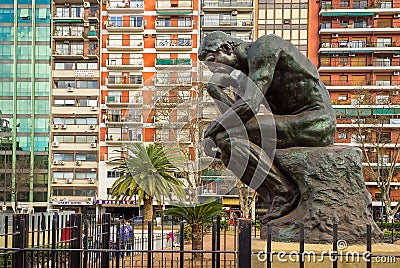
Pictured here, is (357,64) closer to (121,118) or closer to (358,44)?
(358,44)

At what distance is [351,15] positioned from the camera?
52281 mm

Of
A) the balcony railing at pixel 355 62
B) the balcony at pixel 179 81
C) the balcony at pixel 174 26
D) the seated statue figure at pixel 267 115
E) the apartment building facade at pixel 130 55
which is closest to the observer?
the seated statue figure at pixel 267 115

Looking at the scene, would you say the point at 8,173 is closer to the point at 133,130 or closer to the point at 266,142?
the point at 133,130

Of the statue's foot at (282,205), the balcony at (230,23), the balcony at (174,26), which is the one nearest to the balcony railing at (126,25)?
the balcony at (174,26)

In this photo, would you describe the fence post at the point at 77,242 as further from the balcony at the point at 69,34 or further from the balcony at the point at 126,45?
the balcony at the point at 69,34

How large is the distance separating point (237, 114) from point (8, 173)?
54186 mm

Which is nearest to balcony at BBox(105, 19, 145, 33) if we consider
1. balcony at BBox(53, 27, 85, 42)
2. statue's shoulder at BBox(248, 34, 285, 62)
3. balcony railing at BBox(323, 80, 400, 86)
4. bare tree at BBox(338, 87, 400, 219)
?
balcony at BBox(53, 27, 85, 42)

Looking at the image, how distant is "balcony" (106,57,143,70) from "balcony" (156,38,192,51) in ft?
7.25

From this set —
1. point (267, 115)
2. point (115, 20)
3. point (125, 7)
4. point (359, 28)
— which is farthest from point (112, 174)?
point (267, 115)

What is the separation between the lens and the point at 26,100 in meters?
55.0

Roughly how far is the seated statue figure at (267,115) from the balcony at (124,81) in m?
45.2

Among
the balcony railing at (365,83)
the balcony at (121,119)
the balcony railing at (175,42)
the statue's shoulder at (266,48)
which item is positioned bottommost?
the statue's shoulder at (266,48)

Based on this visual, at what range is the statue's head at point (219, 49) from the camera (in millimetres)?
6184

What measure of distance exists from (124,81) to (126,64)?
1.54 m
